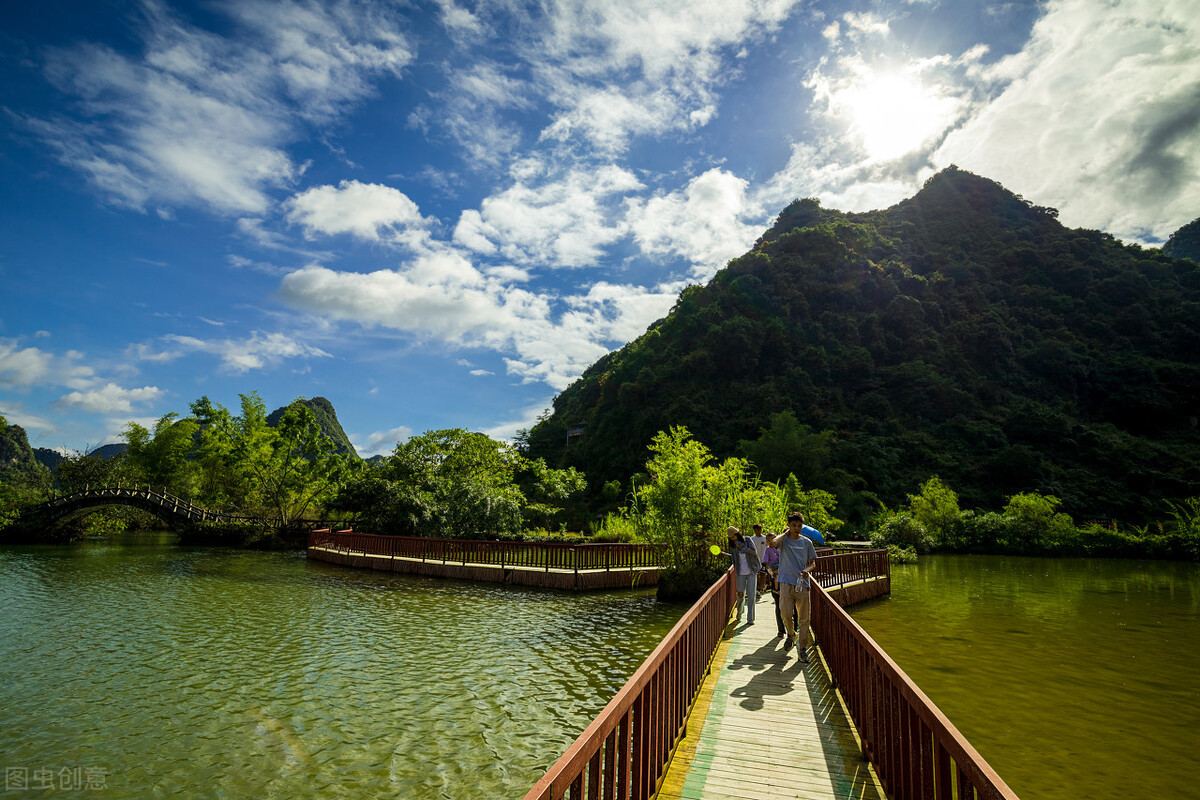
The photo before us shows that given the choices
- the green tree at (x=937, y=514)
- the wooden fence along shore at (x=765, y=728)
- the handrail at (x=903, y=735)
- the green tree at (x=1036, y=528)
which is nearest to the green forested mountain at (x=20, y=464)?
the wooden fence along shore at (x=765, y=728)

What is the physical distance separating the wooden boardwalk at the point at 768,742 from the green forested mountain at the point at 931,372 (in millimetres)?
38667

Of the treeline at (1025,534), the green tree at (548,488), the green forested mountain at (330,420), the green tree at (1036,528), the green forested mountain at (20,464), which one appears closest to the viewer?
the treeline at (1025,534)

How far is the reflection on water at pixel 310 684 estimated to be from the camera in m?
6.62

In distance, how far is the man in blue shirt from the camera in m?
8.40

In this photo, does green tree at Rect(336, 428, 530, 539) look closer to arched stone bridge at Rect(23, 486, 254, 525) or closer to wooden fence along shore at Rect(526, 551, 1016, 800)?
arched stone bridge at Rect(23, 486, 254, 525)

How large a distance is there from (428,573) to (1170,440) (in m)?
65.9

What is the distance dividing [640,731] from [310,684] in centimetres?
784

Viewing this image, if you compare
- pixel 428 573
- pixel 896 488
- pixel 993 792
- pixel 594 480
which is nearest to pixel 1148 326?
pixel 896 488

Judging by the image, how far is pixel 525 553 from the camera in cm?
2078

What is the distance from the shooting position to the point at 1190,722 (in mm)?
8500

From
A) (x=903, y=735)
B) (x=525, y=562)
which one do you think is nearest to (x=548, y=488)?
(x=525, y=562)

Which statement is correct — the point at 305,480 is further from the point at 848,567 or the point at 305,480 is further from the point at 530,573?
the point at 848,567

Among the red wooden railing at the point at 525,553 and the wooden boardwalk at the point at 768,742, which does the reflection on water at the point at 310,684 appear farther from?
the wooden boardwalk at the point at 768,742

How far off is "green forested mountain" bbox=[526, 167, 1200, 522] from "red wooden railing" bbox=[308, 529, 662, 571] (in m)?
27.1
